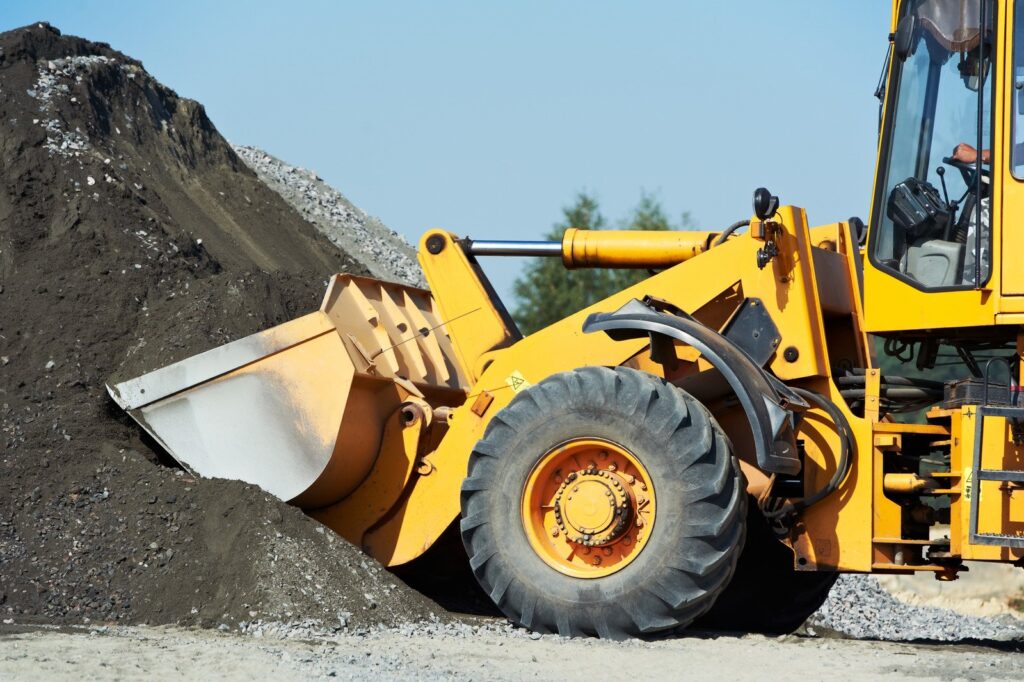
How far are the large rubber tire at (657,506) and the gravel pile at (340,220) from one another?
8098 mm

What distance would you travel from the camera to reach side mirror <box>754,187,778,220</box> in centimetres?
704

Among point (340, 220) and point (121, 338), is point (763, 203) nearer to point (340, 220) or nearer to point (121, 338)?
point (121, 338)

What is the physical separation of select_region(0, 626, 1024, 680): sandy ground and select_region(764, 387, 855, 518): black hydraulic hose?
2.15ft

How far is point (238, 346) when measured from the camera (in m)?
7.87

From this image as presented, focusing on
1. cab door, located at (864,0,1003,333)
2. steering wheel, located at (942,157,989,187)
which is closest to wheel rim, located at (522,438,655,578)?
cab door, located at (864,0,1003,333)

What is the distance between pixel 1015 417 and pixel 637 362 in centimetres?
195

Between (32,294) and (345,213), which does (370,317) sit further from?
(345,213)

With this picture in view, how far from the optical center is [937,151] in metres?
6.93

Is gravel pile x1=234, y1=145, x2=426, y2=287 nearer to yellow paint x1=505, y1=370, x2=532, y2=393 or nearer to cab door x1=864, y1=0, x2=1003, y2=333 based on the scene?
yellow paint x1=505, y1=370, x2=532, y2=393

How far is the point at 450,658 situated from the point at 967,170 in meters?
3.36

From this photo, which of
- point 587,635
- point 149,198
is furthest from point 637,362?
point 149,198

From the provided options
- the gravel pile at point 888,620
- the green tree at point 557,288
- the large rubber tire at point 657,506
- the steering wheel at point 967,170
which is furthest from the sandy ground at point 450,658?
the green tree at point 557,288

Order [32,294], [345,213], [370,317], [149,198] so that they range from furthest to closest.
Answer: [345,213] → [149,198] → [32,294] → [370,317]

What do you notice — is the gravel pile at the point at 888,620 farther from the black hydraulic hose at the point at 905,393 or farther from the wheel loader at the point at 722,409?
the black hydraulic hose at the point at 905,393
